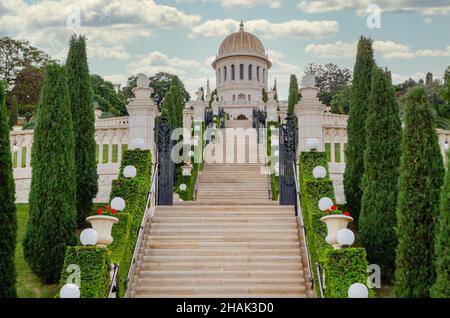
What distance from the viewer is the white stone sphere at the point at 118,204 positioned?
988cm

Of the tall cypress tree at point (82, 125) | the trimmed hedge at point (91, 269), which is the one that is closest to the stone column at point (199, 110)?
the tall cypress tree at point (82, 125)

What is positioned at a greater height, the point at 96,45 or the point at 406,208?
the point at 96,45

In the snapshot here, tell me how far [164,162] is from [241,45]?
5250 cm

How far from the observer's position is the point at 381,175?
10352 mm

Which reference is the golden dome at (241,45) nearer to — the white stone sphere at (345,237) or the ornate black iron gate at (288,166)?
the ornate black iron gate at (288,166)

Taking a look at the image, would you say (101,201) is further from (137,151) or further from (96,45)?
(96,45)

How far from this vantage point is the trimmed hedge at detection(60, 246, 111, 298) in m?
7.51

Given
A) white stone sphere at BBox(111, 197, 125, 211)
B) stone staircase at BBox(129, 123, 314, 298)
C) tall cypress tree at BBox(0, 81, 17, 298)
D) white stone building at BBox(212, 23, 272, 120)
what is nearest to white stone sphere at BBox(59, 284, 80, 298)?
tall cypress tree at BBox(0, 81, 17, 298)

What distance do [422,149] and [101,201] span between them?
9.78 meters

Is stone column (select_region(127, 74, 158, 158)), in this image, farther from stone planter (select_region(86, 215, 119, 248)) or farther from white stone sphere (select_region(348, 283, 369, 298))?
white stone sphere (select_region(348, 283, 369, 298))

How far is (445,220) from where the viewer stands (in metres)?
6.66

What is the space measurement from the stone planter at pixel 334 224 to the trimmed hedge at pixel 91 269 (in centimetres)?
401
